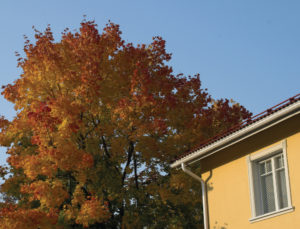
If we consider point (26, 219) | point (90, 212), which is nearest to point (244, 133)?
point (90, 212)

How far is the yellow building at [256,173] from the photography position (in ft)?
44.8

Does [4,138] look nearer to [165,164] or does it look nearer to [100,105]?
[100,105]

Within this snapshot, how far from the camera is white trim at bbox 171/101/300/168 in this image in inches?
524

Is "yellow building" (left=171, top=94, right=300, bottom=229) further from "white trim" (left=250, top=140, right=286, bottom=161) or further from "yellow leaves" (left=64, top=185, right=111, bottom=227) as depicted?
"yellow leaves" (left=64, top=185, right=111, bottom=227)

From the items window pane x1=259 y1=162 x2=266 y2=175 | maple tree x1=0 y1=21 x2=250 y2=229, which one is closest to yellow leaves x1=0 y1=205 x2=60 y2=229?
maple tree x1=0 y1=21 x2=250 y2=229

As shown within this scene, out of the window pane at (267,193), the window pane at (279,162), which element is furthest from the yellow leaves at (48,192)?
the window pane at (279,162)

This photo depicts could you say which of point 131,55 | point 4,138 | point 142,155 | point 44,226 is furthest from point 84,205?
point 131,55

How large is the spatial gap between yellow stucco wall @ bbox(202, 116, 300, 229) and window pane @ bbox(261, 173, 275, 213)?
477 mm

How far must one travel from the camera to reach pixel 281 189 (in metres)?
14.3

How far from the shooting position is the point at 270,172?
583 inches

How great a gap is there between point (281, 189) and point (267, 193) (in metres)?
0.63

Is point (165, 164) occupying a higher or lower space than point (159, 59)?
lower

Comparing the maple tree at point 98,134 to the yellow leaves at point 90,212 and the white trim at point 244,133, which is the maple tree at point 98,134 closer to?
the yellow leaves at point 90,212

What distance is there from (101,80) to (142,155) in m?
4.28
